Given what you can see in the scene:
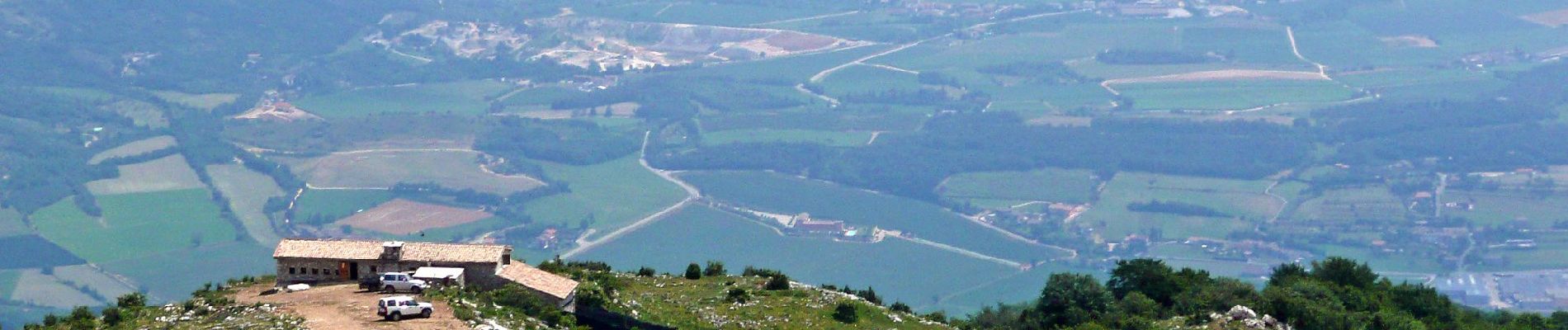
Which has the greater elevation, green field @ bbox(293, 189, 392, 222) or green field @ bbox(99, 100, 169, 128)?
green field @ bbox(99, 100, 169, 128)

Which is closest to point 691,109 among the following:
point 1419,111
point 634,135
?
point 634,135

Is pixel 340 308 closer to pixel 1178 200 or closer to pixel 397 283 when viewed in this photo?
pixel 397 283

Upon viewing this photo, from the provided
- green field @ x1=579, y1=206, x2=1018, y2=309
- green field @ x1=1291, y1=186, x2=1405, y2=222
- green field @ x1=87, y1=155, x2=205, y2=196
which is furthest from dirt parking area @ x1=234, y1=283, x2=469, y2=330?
green field @ x1=1291, y1=186, x2=1405, y2=222

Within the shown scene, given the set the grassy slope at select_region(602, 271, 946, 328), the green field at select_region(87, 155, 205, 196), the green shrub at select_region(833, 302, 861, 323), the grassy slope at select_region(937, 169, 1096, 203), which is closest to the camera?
the grassy slope at select_region(602, 271, 946, 328)

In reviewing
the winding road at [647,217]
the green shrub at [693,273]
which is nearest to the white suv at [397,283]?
the green shrub at [693,273]

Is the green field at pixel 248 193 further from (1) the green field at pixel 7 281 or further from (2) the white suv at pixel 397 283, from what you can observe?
(2) the white suv at pixel 397 283

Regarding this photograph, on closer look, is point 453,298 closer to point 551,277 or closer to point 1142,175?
point 551,277

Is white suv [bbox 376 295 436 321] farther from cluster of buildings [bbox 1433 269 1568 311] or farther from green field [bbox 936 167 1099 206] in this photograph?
green field [bbox 936 167 1099 206]
